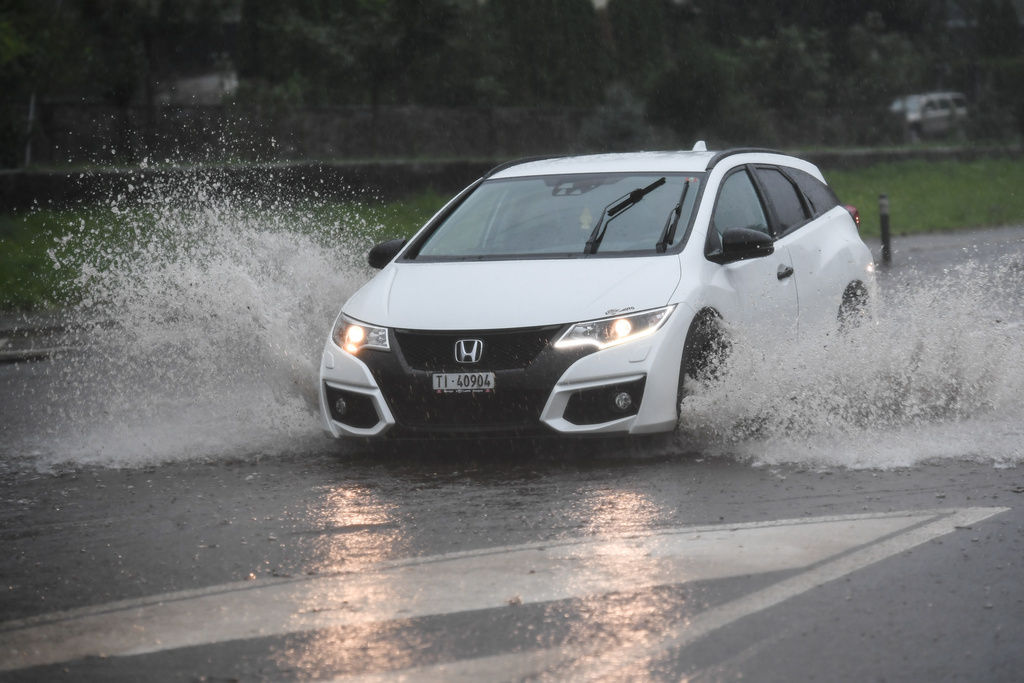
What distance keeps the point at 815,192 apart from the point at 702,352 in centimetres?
301

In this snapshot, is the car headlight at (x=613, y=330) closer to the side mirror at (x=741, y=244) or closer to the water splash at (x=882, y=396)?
the water splash at (x=882, y=396)

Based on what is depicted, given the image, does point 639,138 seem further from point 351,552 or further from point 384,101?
point 351,552

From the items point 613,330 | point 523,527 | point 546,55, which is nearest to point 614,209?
point 613,330

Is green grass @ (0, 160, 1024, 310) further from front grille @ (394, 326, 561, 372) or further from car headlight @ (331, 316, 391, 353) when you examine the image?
front grille @ (394, 326, 561, 372)

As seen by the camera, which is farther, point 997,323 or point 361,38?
point 361,38

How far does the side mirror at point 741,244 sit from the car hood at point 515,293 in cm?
39

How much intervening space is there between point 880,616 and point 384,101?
125ft

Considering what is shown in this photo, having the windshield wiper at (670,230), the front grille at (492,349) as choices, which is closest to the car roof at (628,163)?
the windshield wiper at (670,230)

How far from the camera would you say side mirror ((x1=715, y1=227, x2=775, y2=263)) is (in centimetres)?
804

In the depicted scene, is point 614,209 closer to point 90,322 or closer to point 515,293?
point 515,293

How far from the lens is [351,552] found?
5.71 metres

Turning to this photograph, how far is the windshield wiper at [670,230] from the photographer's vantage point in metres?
8.03

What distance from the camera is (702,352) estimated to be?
7656mm

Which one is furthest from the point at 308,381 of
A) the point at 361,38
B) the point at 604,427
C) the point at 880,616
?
the point at 361,38
